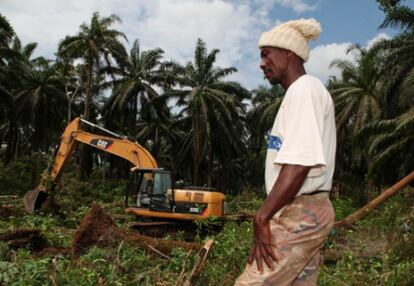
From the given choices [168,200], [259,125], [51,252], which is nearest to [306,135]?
[51,252]

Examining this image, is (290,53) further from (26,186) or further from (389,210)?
(26,186)

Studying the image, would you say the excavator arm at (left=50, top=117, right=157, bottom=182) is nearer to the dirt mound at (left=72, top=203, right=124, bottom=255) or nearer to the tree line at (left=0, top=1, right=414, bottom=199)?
the dirt mound at (left=72, top=203, right=124, bottom=255)

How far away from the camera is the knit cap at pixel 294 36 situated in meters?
2.60

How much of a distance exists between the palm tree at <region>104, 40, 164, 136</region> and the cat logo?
77.5 ft

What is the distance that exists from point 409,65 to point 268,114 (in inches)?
771

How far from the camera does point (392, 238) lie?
895 centimetres

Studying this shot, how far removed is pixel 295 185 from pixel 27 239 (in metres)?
7.65

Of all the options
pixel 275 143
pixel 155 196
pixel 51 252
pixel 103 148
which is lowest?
pixel 51 252

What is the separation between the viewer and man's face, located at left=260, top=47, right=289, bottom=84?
2.63m

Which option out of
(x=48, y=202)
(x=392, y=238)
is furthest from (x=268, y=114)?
(x=392, y=238)

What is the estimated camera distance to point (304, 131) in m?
2.35

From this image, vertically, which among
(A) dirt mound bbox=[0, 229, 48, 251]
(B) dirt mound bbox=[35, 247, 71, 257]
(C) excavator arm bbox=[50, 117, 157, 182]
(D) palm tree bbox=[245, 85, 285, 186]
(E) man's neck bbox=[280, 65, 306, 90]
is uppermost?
(D) palm tree bbox=[245, 85, 285, 186]

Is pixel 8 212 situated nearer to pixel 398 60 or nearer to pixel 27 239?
pixel 27 239

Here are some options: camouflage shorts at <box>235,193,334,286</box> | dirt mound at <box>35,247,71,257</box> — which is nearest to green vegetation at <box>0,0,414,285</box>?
dirt mound at <box>35,247,71,257</box>
